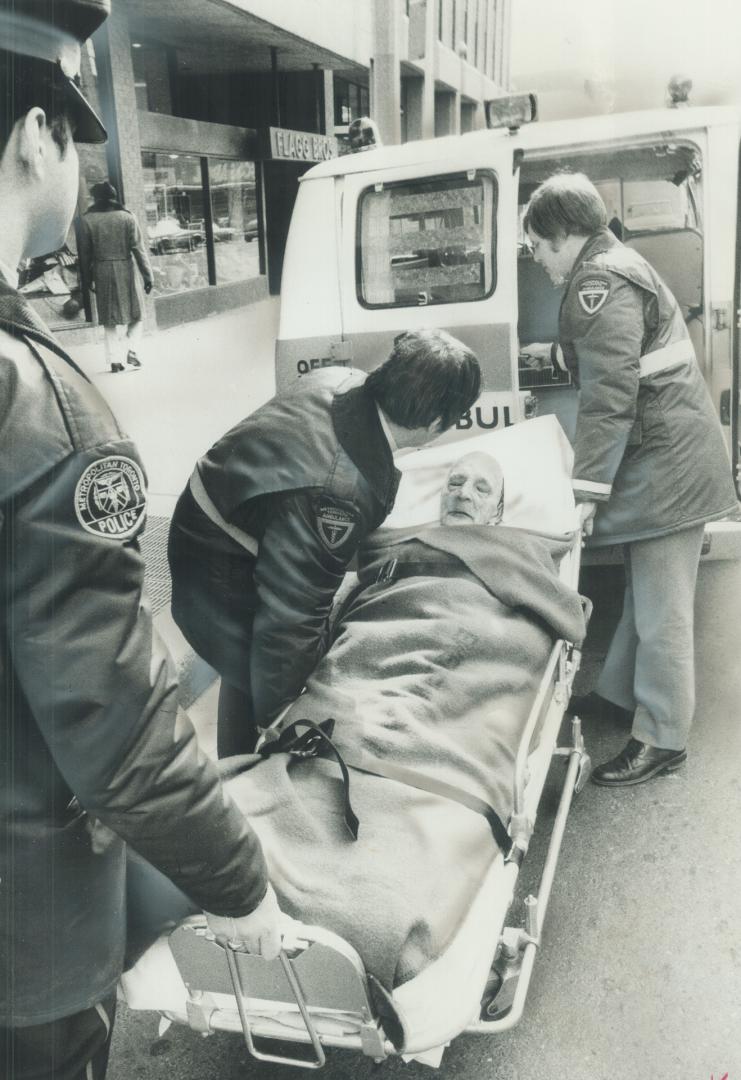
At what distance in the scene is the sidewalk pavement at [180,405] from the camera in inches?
72.2

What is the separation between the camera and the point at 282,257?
3.34m

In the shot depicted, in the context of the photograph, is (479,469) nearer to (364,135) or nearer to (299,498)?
(299,498)

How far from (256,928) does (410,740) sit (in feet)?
2.05

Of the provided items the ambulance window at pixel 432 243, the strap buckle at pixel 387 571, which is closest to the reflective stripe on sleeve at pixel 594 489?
the strap buckle at pixel 387 571

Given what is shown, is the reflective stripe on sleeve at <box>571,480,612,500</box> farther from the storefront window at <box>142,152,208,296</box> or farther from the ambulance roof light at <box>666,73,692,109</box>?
the ambulance roof light at <box>666,73,692,109</box>

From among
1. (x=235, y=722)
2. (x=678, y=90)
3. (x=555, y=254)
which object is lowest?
(x=235, y=722)

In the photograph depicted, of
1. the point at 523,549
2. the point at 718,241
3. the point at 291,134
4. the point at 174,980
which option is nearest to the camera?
the point at 174,980

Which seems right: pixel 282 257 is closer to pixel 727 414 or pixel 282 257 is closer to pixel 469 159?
pixel 469 159

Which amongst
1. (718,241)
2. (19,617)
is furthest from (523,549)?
→ (19,617)

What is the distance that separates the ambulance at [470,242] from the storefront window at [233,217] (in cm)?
32

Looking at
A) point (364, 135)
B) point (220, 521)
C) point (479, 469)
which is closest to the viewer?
point (220, 521)

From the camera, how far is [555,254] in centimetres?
235

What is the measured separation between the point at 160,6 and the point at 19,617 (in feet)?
4.36

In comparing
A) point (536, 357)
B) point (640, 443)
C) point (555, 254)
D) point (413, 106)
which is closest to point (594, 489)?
point (640, 443)
